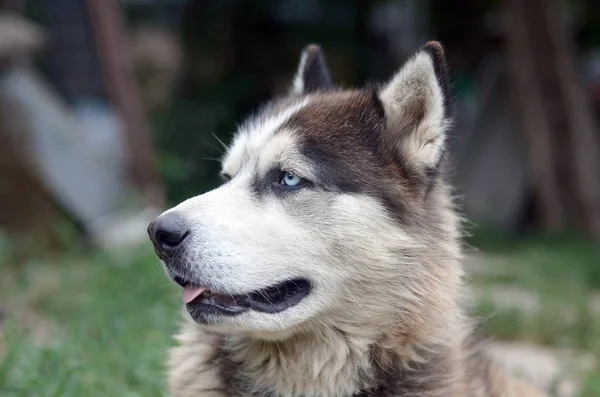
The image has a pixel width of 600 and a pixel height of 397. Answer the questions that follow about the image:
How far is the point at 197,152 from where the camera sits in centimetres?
1338

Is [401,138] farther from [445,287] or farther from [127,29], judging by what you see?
[127,29]

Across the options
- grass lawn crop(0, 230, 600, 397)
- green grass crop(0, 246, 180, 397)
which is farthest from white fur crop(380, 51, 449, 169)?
green grass crop(0, 246, 180, 397)

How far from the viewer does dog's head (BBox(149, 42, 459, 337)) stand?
311 cm

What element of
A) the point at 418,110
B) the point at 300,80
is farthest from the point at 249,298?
the point at 300,80

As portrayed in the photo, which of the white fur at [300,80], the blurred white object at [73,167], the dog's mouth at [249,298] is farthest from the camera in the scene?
the blurred white object at [73,167]

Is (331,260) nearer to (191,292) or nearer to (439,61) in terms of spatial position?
(191,292)

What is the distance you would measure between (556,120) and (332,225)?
26.7ft

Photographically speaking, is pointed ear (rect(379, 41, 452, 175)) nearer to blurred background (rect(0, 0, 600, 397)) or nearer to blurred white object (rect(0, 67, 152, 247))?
blurred background (rect(0, 0, 600, 397))

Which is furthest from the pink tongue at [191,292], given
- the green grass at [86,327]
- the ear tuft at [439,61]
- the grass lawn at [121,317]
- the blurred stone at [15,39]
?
the blurred stone at [15,39]

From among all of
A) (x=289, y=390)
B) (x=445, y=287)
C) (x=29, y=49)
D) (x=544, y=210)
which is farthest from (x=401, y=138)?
(x=544, y=210)

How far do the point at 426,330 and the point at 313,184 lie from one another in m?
0.71

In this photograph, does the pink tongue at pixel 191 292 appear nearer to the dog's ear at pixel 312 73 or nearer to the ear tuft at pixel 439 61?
the ear tuft at pixel 439 61

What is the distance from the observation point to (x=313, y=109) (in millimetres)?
3543

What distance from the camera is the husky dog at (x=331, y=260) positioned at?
3.13m
